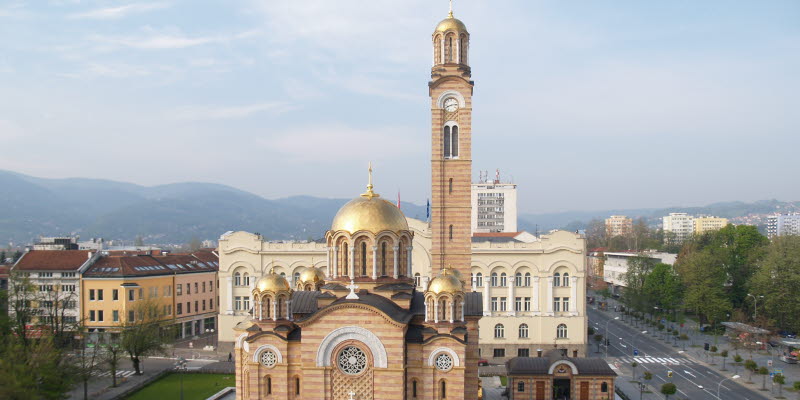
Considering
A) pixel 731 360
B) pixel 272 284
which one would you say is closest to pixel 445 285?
pixel 272 284

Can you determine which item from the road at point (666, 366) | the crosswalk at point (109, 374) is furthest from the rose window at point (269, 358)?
the road at point (666, 366)

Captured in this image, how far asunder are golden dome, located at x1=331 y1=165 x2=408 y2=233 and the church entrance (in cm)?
1548

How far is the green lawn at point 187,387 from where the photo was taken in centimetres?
3850

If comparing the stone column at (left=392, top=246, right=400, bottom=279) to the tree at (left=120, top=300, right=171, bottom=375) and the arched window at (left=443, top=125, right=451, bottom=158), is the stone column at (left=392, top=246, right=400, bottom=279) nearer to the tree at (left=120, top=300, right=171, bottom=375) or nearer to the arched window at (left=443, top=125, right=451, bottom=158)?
the arched window at (left=443, top=125, right=451, bottom=158)

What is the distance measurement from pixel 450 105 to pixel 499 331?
2043 centimetres

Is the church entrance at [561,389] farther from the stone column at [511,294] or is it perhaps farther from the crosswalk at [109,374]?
the crosswalk at [109,374]

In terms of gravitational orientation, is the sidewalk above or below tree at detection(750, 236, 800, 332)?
below

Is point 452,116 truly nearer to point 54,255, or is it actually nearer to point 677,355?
point 677,355

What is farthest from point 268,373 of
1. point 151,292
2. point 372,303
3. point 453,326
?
point 151,292

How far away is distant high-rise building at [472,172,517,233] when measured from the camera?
4417 inches

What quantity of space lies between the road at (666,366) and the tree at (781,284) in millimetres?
9422

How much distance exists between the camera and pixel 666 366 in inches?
1881

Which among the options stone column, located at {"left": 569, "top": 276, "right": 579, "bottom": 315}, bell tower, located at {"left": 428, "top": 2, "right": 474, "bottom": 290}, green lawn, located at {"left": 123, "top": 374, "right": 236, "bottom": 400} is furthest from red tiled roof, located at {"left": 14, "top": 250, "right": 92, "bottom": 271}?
Answer: stone column, located at {"left": 569, "top": 276, "right": 579, "bottom": 315}

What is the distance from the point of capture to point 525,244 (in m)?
49.0
